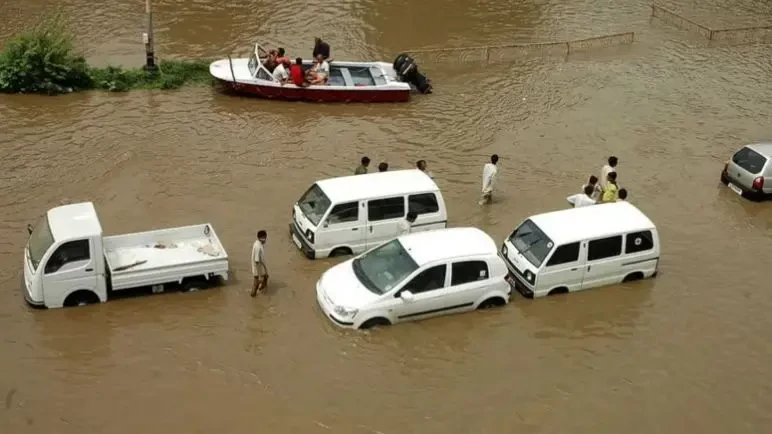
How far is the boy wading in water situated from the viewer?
17.0 metres

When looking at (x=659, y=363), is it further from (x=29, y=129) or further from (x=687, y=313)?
(x=29, y=129)

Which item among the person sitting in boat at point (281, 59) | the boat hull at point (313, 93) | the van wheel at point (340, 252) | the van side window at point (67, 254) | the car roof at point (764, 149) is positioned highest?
the person sitting in boat at point (281, 59)

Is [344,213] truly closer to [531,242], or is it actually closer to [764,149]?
[531,242]

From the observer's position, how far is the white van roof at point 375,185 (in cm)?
1856

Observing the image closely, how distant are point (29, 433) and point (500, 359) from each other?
25.2ft

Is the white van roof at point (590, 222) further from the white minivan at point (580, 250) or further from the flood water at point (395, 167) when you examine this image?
the flood water at point (395, 167)

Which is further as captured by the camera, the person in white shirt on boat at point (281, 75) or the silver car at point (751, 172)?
the person in white shirt on boat at point (281, 75)

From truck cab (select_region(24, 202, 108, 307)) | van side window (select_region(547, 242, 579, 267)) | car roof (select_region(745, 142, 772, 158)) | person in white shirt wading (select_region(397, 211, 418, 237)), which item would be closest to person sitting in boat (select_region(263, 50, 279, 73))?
person in white shirt wading (select_region(397, 211, 418, 237))

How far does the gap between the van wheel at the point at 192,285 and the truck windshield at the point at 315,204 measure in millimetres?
2559

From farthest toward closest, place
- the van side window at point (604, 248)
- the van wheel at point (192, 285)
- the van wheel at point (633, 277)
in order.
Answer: the van wheel at point (633, 277) < the van side window at point (604, 248) < the van wheel at point (192, 285)

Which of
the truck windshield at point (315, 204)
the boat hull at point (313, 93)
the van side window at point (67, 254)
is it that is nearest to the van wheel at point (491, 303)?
the truck windshield at point (315, 204)

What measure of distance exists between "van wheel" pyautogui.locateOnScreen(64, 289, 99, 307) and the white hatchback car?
4.05 meters

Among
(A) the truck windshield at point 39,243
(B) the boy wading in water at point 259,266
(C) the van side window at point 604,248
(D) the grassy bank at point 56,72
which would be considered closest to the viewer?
(A) the truck windshield at point 39,243

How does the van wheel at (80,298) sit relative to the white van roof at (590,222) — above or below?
below
